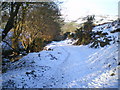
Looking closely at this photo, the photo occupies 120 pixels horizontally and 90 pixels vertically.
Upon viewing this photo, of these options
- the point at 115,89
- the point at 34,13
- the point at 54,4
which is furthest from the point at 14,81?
the point at 34,13

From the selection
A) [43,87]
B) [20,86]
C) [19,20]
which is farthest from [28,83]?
[19,20]

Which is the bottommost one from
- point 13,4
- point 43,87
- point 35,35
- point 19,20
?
point 43,87

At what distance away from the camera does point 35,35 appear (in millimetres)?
17609

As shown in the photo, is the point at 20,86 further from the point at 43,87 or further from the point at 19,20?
the point at 19,20

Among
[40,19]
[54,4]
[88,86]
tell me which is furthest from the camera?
[40,19]

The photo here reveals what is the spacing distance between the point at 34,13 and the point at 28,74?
9.19 meters

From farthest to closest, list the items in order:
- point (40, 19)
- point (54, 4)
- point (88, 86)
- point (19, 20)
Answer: point (40, 19), point (19, 20), point (54, 4), point (88, 86)

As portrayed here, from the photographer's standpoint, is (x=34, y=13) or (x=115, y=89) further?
(x=34, y=13)

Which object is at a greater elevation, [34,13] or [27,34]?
[34,13]

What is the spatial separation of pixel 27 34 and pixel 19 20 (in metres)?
3.73

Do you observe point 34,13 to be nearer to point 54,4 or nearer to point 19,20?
point 19,20

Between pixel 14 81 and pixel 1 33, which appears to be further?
pixel 1 33

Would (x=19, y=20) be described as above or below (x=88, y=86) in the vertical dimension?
above

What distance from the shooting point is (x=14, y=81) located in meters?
6.43
